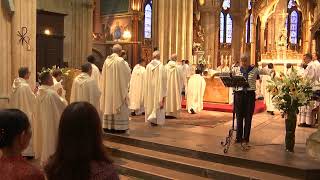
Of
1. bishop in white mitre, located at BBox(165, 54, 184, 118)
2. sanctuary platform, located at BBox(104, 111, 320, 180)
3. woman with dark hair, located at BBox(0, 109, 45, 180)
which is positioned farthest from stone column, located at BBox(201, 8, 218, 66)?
woman with dark hair, located at BBox(0, 109, 45, 180)

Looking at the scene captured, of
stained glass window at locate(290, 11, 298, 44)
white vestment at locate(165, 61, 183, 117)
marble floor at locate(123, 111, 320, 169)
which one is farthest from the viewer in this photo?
stained glass window at locate(290, 11, 298, 44)

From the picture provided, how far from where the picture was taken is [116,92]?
8.60 meters

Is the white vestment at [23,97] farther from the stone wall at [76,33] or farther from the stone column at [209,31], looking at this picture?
the stone column at [209,31]

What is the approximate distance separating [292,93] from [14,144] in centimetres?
570

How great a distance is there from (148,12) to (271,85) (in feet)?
79.7

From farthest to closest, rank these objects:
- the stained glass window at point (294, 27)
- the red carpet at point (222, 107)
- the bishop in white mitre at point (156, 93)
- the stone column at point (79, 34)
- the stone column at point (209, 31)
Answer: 1. the stained glass window at point (294, 27)
2. the stone column at point (209, 31)
3. the stone column at point (79, 34)
4. the red carpet at point (222, 107)
5. the bishop in white mitre at point (156, 93)

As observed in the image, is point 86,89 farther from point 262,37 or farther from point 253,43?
point 253,43

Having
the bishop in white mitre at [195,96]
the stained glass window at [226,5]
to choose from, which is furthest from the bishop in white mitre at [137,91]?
the stained glass window at [226,5]

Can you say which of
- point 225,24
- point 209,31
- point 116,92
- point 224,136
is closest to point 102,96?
point 116,92

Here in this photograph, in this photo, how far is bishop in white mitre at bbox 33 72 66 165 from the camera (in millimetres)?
7117

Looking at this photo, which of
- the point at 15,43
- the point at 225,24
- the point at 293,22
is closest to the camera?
the point at 15,43

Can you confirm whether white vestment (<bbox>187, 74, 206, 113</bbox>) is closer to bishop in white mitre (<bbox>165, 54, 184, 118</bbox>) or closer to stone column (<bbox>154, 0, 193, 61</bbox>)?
bishop in white mitre (<bbox>165, 54, 184, 118</bbox>)

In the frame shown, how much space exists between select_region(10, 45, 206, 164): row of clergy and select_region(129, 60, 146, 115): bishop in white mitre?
30 millimetres

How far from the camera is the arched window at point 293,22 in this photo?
3219 cm
